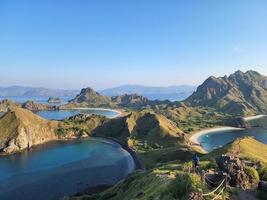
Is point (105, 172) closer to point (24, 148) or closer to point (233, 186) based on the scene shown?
point (24, 148)

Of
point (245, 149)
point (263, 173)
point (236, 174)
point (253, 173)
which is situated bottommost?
point (245, 149)

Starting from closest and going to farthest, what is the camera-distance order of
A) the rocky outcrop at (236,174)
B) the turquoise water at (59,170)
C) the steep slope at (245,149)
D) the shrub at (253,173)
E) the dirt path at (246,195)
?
the dirt path at (246,195) < the rocky outcrop at (236,174) < the shrub at (253,173) < the turquoise water at (59,170) < the steep slope at (245,149)

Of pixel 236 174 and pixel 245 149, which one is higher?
pixel 236 174

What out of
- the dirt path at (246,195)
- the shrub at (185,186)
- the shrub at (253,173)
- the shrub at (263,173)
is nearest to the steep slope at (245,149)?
the shrub at (263,173)

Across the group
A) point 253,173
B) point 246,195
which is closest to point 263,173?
point 253,173

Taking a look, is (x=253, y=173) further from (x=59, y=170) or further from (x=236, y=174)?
(x=59, y=170)

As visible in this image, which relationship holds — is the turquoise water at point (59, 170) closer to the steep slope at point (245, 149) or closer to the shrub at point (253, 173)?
the steep slope at point (245, 149)

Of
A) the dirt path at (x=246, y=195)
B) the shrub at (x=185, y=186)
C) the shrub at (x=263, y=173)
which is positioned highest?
the shrub at (x=185, y=186)

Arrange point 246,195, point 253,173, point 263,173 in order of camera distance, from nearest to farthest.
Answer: point 246,195 < point 253,173 < point 263,173
